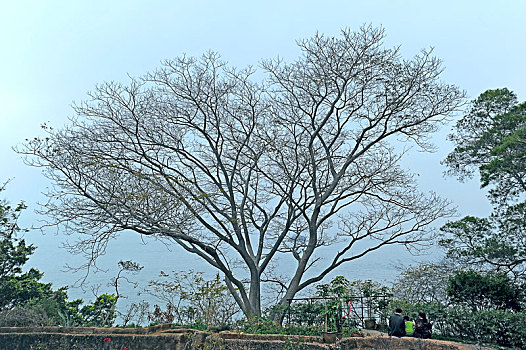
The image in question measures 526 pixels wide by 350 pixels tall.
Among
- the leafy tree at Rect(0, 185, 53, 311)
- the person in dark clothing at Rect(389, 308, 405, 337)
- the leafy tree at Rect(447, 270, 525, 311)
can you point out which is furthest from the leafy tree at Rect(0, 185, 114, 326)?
the leafy tree at Rect(447, 270, 525, 311)

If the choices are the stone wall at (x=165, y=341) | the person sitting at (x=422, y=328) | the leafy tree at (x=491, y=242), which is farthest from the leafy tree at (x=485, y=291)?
the stone wall at (x=165, y=341)

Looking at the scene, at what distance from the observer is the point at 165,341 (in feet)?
26.7

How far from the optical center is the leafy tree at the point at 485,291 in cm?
991

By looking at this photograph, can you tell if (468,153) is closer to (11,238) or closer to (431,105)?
(431,105)

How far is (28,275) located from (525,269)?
16095 millimetres

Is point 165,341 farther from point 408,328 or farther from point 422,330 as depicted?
point 422,330

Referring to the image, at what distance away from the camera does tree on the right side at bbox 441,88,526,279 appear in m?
10.3

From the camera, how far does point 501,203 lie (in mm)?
11297

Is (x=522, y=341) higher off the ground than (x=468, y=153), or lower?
lower

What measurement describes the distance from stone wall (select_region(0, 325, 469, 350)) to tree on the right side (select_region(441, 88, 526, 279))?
14.7 ft

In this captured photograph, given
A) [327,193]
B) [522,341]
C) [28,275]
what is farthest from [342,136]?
[28,275]

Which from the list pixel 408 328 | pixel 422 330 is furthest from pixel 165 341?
pixel 422 330

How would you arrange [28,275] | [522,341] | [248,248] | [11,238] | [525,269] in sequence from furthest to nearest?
1. [28,275]
2. [11,238]
3. [248,248]
4. [525,269]
5. [522,341]

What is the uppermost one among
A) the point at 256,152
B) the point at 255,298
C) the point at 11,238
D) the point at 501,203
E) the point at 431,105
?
the point at 431,105
